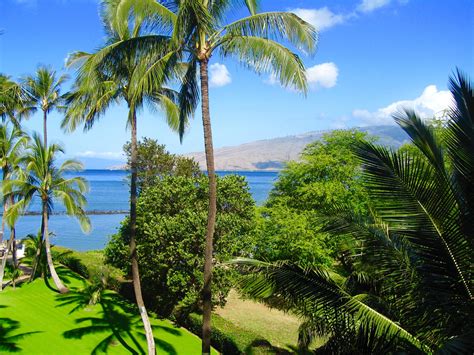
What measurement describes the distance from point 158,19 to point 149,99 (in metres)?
4.99

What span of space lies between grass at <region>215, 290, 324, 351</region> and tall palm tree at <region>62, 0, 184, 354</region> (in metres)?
5.57

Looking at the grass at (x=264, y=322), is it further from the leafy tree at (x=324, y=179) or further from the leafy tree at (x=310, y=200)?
the leafy tree at (x=324, y=179)

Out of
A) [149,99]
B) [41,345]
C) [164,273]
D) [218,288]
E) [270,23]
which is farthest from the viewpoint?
[164,273]

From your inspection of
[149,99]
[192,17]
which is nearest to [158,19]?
[192,17]

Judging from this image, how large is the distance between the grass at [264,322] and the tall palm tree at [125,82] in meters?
5.57

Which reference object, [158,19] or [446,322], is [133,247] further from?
[446,322]

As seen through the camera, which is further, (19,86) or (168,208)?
(19,86)

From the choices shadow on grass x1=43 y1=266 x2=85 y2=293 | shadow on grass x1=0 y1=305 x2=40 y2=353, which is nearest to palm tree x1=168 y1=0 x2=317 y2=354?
shadow on grass x1=0 y1=305 x2=40 y2=353

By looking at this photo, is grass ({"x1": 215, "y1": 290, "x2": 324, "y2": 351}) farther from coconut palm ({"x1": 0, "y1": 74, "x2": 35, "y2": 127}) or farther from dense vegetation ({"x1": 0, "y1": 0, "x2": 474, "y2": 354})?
coconut palm ({"x1": 0, "y1": 74, "x2": 35, "y2": 127})

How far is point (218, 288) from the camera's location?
16172 millimetres

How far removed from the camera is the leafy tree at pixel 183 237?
54.0ft

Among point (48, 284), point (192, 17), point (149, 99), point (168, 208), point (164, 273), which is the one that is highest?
point (192, 17)

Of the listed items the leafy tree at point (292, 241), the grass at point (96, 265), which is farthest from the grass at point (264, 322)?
the grass at point (96, 265)

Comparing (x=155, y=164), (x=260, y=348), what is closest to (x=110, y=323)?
(x=260, y=348)
